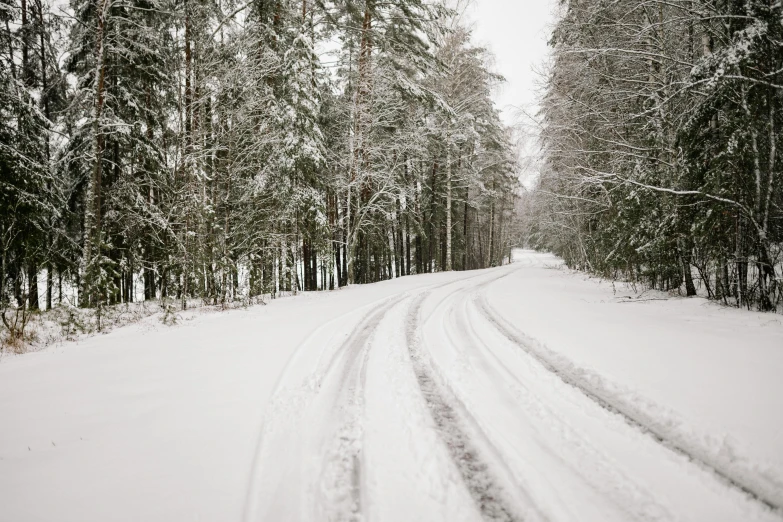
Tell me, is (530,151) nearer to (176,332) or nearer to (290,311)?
(290,311)

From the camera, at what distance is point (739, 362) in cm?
365

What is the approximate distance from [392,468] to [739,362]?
434cm

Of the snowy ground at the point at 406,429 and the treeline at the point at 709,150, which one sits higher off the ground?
the treeline at the point at 709,150

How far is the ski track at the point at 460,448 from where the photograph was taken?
185 cm

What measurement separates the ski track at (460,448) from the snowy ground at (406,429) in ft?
0.05

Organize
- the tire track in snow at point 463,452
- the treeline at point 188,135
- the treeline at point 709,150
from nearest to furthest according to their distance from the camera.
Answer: the tire track in snow at point 463,452 → the treeline at point 709,150 → the treeline at point 188,135

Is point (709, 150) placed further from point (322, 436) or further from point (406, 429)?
point (322, 436)

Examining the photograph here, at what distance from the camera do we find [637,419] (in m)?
2.72

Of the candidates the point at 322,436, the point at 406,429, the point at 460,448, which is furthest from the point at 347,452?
the point at 460,448

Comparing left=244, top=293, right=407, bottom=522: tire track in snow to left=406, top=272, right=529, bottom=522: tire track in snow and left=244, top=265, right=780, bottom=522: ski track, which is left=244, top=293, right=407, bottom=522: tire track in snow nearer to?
left=244, top=265, right=780, bottom=522: ski track

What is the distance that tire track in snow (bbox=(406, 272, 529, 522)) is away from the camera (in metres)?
1.84

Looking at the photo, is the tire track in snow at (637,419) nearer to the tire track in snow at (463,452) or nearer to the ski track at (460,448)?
the ski track at (460,448)

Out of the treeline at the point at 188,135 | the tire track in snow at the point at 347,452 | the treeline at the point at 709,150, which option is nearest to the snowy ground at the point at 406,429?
the tire track in snow at the point at 347,452

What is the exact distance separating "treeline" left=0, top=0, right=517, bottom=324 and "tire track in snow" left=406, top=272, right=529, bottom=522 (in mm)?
8164
